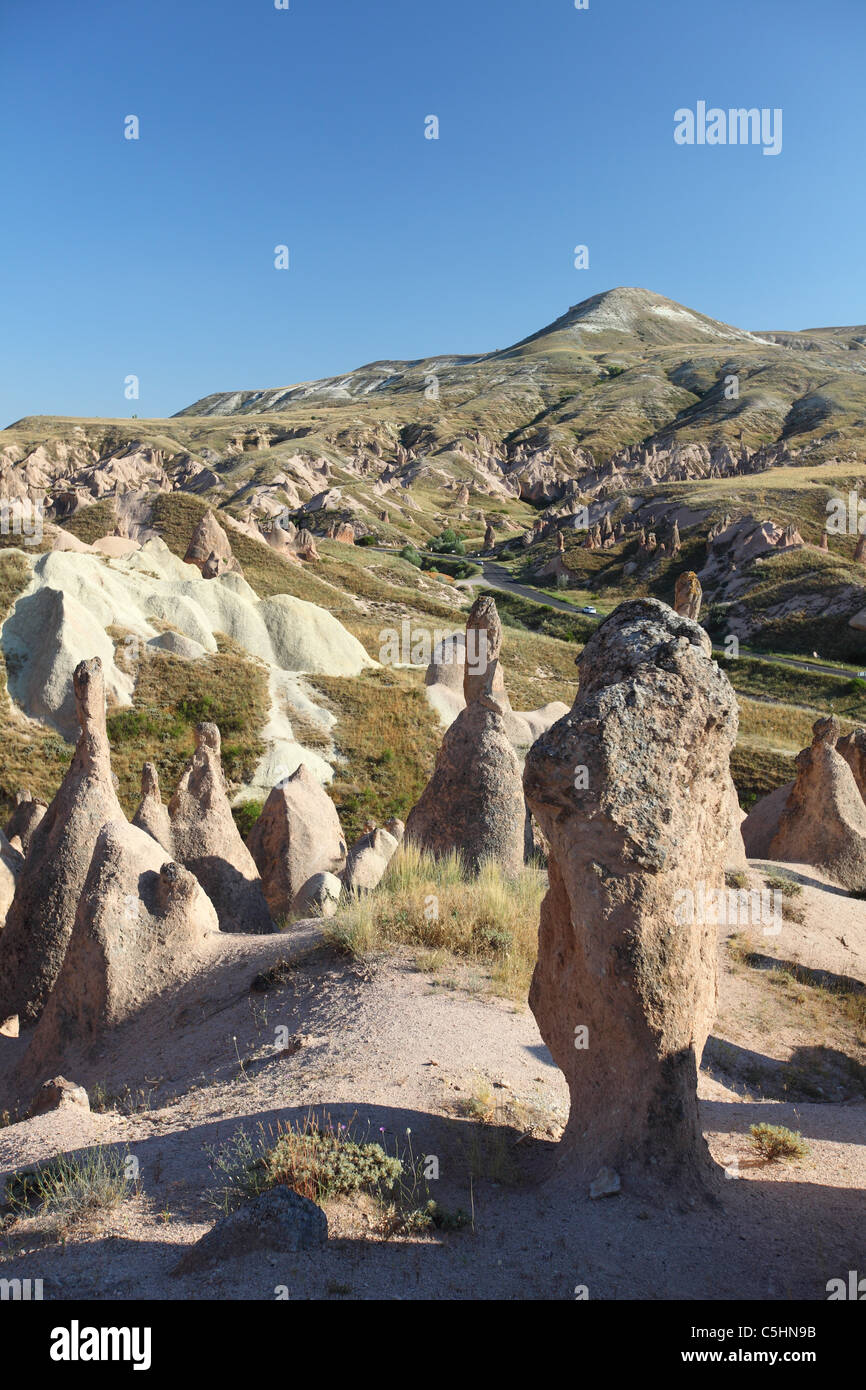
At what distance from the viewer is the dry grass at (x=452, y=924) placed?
23.0 ft

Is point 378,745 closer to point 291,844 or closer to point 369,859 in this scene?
point 291,844

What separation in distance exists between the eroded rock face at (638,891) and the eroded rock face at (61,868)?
590 centimetres

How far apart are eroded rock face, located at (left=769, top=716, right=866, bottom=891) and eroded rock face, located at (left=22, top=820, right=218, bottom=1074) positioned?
33.7ft

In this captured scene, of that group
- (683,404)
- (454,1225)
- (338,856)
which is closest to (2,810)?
(338,856)

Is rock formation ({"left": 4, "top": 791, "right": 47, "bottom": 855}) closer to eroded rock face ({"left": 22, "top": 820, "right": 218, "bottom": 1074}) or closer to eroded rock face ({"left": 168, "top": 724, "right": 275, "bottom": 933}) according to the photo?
eroded rock face ({"left": 168, "top": 724, "right": 275, "bottom": 933})

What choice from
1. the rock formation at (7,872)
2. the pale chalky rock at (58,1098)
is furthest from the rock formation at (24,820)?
the pale chalky rock at (58,1098)

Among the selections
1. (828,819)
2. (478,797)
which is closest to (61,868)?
(478,797)

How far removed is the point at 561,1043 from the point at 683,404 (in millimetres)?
135777

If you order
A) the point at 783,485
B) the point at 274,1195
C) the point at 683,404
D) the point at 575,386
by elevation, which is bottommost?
the point at 274,1195

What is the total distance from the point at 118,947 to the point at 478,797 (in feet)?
13.7

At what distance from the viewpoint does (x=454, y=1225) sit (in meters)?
3.91

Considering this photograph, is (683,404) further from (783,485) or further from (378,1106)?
(378,1106)

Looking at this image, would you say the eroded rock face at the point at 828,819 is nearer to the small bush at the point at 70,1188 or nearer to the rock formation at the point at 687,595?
the rock formation at the point at 687,595

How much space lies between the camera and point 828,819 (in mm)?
13828
